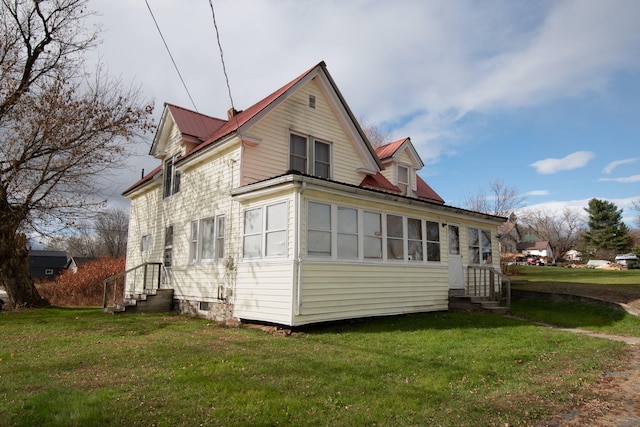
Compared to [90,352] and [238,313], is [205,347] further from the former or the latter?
[238,313]

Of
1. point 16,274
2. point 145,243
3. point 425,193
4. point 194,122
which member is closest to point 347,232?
point 194,122

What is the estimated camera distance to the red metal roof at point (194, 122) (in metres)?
15.7

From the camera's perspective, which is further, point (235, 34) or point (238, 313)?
point (238, 313)

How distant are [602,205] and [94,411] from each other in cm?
7160

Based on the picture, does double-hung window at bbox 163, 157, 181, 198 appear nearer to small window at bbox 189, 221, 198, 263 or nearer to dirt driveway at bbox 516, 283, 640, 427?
small window at bbox 189, 221, 198, 263

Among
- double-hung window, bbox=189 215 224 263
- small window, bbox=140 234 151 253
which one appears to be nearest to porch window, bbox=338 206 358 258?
double-hung window, bbox=189 215 224 263

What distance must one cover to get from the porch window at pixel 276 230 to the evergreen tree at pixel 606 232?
63.1 meters

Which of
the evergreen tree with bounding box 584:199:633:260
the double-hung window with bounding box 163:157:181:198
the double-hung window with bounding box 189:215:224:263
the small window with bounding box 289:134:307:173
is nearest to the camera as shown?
the double-hung window with bounding box 189:215:224:263

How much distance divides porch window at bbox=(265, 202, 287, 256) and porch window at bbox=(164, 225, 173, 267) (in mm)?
6588

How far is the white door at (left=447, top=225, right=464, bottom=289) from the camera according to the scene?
14788mm

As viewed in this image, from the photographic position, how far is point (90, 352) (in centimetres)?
784

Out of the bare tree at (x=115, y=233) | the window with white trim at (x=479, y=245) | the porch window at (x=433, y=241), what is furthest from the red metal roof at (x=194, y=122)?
the bare tree at (x=115, y=233)

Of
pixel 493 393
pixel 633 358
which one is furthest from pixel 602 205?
pixel 493 393

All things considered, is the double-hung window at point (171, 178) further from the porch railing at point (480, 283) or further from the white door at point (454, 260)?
the porch railing at point (480, 283)
